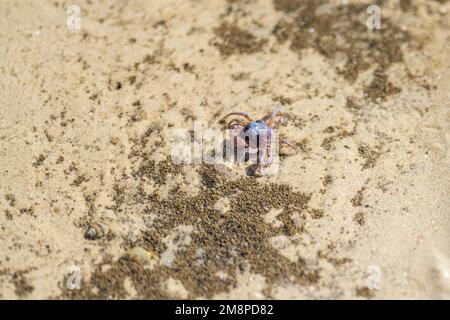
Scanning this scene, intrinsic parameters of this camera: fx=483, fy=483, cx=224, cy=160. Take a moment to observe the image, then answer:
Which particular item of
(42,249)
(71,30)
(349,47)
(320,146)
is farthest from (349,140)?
(71,30)

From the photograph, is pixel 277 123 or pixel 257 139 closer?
pixel 257 139

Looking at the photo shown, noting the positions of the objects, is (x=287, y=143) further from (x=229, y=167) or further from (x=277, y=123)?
(x=229, y=167)

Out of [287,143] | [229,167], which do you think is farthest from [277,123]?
[229,167]

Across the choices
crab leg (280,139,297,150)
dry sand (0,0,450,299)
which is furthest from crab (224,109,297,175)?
dry sand (0,0,450,299)

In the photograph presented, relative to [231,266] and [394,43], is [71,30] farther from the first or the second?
[394,43]

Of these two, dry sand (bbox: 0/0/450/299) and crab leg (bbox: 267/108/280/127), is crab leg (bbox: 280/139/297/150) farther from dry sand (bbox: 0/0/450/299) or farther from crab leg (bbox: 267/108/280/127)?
crab leg (bbox: 267/108/280/127)
